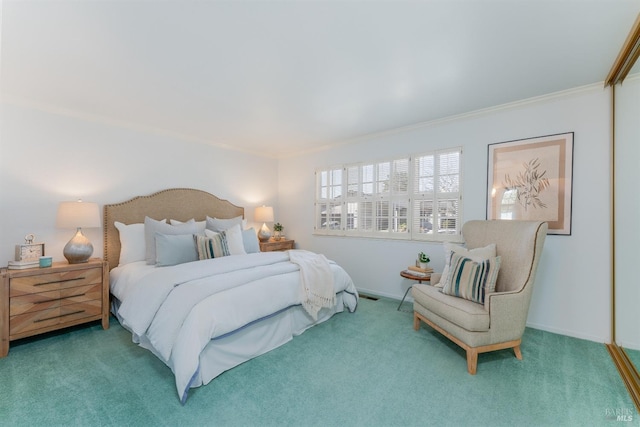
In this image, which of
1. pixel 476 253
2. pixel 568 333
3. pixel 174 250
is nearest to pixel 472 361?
pixel 476 253

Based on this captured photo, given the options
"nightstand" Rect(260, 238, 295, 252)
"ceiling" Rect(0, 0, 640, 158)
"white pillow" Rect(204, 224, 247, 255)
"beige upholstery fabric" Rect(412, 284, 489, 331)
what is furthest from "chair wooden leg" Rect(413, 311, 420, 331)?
"nightstand" Rect(260, 238, 295, 252)

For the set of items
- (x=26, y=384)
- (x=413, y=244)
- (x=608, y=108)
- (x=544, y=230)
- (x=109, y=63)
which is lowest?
(x=26, y=384)

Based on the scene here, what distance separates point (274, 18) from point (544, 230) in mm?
2646

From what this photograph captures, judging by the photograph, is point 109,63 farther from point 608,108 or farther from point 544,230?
point 608,108

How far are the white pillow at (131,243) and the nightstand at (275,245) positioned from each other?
178 cm

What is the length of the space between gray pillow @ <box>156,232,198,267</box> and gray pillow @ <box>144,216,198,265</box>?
226 millimetres

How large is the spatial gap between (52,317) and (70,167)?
1654mm

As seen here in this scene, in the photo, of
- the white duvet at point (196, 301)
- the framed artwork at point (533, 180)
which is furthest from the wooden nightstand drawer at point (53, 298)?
the framed artwork at point (533, 180)

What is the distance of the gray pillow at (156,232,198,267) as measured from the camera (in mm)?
3027

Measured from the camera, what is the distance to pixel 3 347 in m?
2.31

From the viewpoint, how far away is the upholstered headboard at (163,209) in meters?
3.40

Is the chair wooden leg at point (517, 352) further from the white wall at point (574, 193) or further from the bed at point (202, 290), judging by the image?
the bed at point (202, 290)

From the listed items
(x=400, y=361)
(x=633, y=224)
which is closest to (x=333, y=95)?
(x=400, y=361)

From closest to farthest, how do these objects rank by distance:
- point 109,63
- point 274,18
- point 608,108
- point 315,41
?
point 274,18 → point 315,41 → point 109,63 → point 608,108
